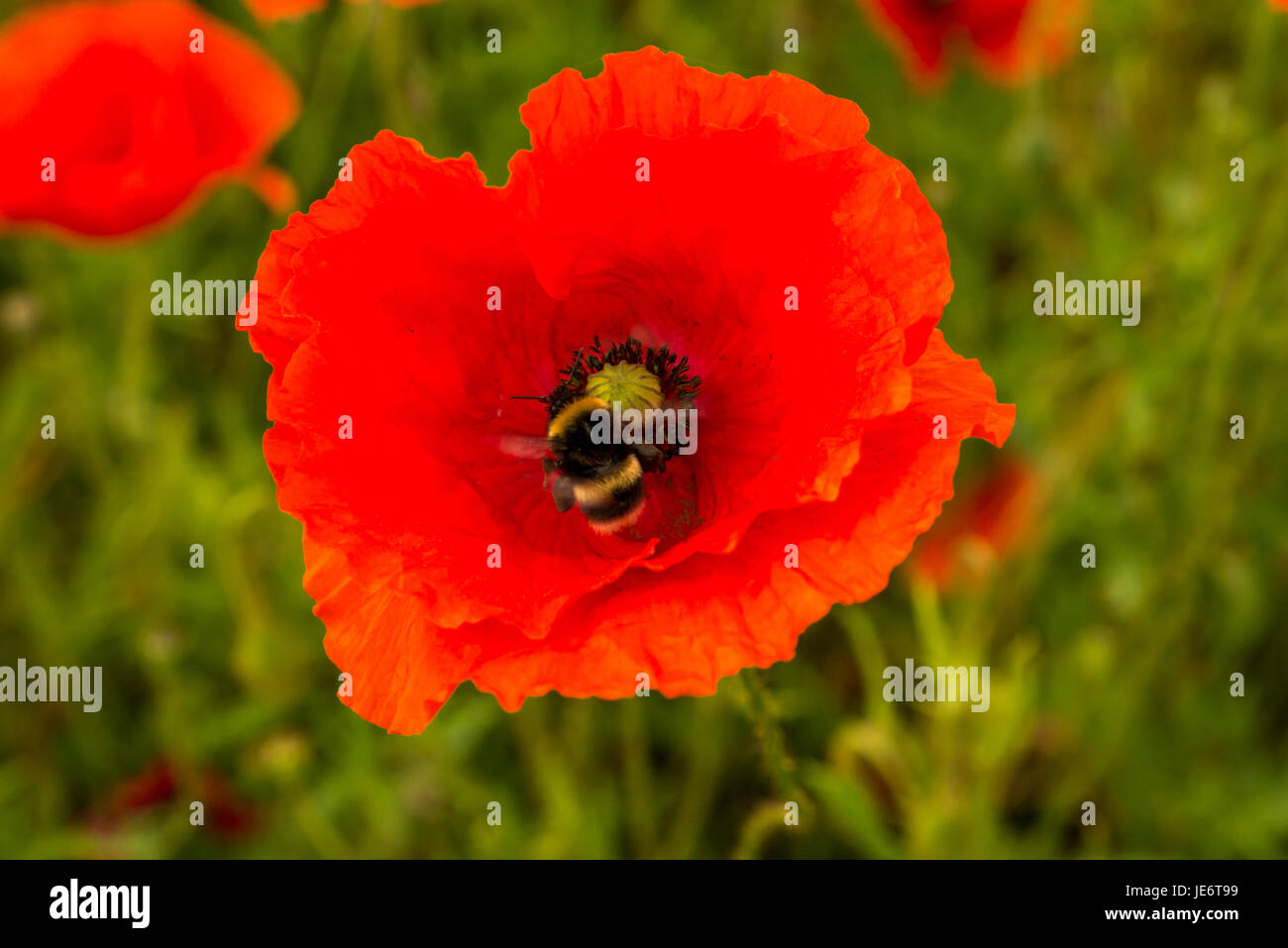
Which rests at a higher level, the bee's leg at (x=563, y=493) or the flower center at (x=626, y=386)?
the flower center at (x=626, y=386)

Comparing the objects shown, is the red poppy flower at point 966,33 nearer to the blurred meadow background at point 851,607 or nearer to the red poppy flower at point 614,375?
the blurred meadow background at point 851,607

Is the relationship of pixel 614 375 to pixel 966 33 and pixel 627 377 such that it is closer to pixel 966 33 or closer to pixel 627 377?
pixel 627 377

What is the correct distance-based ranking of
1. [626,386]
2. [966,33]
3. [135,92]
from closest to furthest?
1. [626,386]
2. [135,92]
3. [966,33]

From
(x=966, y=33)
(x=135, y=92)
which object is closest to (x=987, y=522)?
(x=966, y=33)

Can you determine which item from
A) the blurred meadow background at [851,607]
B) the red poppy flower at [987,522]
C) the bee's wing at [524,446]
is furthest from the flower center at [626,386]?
the red poppy flower at [987,522]

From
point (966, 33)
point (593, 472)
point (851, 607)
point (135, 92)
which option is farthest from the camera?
point (966, 33)
